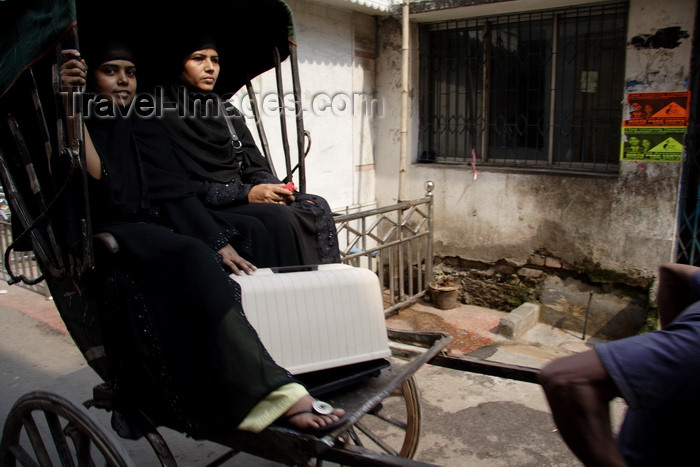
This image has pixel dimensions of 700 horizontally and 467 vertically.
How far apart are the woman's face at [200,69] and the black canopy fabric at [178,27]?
4.7 inches

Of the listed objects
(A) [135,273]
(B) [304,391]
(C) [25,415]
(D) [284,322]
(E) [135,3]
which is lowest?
(C) [25,415]

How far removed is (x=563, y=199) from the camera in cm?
607

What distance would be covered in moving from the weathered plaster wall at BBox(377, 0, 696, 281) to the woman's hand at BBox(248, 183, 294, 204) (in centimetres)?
408

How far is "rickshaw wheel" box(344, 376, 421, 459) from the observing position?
2830 millimetres

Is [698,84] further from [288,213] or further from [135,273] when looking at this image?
[135,273]

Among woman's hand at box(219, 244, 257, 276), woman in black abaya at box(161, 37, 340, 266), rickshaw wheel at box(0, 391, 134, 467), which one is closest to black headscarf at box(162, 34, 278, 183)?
woman in black abaya at box(161, 37, 340, 266)

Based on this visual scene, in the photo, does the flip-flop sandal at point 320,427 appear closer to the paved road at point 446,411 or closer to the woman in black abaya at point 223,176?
the woman in black abaya at point 223,176

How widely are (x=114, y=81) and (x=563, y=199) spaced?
4.78m

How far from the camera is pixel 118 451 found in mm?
2074

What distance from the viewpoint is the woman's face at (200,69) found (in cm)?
295

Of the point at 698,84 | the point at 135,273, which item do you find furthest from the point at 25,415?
the point at 698,84

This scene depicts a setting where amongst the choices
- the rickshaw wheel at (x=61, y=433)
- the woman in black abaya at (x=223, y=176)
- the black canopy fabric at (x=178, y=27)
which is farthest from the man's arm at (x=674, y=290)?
the black canopy fabric at (x=178, y=27)

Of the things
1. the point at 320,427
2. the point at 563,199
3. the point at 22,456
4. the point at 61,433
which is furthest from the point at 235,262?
the point at 563,199

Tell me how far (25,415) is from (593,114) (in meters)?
5.68
